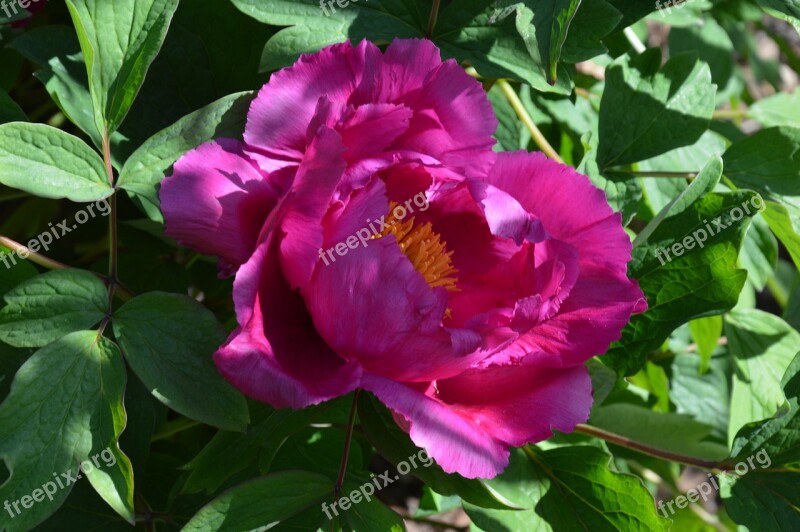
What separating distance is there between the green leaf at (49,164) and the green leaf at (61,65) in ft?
0.30

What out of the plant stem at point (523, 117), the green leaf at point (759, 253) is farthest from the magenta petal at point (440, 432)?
the green leaf at point (759, 253)

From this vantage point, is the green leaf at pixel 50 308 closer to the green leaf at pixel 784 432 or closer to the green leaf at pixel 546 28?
the green leaf at pixel 546 28

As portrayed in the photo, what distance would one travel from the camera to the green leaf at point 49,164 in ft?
2.46

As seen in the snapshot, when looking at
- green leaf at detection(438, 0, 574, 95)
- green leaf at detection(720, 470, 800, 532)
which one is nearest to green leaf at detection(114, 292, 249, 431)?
green leaf at detection(438, 0, 574, 95)

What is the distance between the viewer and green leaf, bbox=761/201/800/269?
108 cm

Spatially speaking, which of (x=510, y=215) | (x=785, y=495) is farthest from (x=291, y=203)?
(x=785, y=495)

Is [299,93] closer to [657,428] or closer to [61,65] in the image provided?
[61,65]

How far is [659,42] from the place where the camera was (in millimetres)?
2961

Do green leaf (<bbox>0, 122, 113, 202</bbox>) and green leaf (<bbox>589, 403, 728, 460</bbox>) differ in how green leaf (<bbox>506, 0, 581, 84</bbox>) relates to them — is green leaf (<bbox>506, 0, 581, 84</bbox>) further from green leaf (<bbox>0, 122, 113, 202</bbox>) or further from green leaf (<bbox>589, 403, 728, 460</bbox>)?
green leaf (<bbox>589, 403, 728, 460</bbox>)

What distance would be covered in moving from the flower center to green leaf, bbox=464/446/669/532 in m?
0.23

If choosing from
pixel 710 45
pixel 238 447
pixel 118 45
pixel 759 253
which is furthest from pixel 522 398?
pixel 710 45

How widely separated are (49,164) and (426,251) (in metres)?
0.34

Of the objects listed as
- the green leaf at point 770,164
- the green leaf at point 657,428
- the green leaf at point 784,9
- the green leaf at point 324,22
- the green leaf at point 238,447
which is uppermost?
the green leaf at point 324,22

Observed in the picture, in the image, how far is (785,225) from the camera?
109 centimetres
